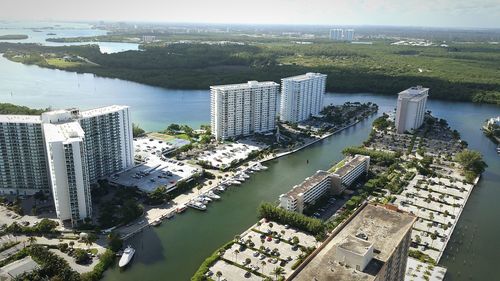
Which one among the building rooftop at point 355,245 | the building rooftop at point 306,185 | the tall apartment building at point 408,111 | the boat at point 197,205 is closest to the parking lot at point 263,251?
the building rooftop at point 306,185

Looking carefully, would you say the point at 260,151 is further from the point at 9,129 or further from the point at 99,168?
the point at 9,129

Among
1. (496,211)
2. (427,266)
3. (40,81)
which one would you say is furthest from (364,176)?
(40,81)

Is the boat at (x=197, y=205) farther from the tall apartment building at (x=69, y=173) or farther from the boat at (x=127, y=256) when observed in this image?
the tall apartment building at (x=69, y=173)

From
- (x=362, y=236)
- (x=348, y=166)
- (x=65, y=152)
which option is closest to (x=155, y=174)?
(x=65, y=152)

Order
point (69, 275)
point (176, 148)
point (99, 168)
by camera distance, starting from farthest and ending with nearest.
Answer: point (176, 148) → point (99, 168) → point (69, 275)

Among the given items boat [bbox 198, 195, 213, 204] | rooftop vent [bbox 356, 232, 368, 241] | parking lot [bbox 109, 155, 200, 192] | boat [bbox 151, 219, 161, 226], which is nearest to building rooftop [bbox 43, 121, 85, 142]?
parking lot [bbox 109, 155, 200, 192]

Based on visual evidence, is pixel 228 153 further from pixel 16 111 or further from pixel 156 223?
pixel 16 111

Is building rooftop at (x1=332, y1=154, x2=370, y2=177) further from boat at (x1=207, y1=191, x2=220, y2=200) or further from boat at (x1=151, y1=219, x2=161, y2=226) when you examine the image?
boat at (x1=151, y1=219, x2=161, y2=226)
